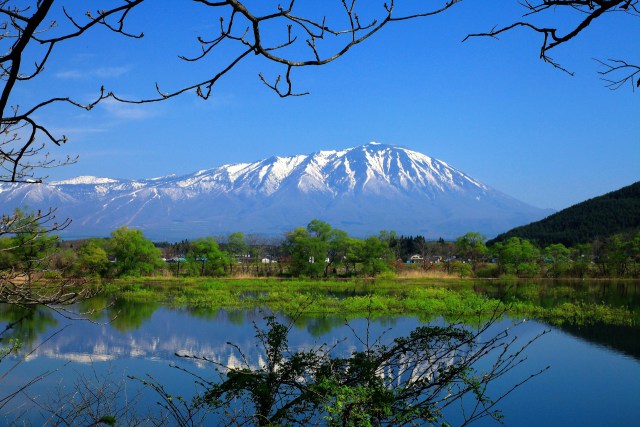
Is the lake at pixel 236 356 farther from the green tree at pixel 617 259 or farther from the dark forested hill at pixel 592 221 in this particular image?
the dark forested hill at pixel 592 221

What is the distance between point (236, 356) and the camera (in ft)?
47.1

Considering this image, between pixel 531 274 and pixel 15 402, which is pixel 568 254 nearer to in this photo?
pixel 531 274

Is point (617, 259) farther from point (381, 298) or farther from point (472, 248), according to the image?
point (381, 298)

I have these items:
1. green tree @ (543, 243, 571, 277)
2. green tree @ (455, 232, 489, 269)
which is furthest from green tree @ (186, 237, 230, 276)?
green tree @ (543, 243, 571, 277)

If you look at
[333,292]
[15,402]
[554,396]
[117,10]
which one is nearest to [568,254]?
[333,292]

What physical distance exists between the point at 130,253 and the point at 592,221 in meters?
50.2

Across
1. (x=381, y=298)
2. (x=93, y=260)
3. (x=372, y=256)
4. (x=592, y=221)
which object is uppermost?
(x=592, y=221)

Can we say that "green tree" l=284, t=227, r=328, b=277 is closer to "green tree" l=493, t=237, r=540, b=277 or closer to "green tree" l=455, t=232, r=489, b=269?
"green tree" l=493, t=237, r=540, b=277

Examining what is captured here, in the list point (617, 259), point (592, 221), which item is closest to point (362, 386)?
point (617, 259)

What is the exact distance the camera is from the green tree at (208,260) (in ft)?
117

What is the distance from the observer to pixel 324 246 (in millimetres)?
35594

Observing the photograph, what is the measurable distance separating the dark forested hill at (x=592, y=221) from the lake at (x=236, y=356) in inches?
1694

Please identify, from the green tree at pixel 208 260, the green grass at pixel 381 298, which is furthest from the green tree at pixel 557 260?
the green tree at pixel 208 260

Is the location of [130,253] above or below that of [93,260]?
Result: above
